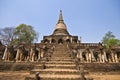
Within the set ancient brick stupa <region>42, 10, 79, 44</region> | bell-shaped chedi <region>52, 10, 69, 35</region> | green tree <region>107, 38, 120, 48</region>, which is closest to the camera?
ancient brick stupa <region>42, 10, 79, 44</region>

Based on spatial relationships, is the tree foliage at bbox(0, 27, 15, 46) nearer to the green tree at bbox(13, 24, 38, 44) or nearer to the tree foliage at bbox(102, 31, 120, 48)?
the green tree at bbox(13, 24, 38, 44)

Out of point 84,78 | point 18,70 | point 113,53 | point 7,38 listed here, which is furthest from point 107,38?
point 84,78

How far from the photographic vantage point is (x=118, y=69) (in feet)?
60.4

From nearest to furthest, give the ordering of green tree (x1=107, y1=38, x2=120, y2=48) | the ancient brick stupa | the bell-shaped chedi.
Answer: the ancient brick stupa < the bell-shaped chedi < green tree (x1=107, y1=38, x2=120, y2=48)

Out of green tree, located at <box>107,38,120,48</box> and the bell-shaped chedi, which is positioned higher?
the bell-shaped chedi

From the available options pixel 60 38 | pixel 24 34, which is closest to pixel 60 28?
pixel 60 38

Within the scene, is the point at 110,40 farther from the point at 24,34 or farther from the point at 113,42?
the point at 24,34

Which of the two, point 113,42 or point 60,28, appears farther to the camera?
point 113,42

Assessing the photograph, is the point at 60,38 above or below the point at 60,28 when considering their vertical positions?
below

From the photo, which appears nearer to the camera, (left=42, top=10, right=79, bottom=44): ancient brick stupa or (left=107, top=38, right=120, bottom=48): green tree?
(left=42, top=10, right=79, bottom=44): ancient brick stupa

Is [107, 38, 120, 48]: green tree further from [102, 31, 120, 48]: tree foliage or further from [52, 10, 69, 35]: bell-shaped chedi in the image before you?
[52, 10, 69, 35]: bell-shaped chedi

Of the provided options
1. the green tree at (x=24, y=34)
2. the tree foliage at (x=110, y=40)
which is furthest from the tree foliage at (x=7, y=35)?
the tree foliage at (x=110, y=40)

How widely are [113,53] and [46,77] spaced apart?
66.7 ft

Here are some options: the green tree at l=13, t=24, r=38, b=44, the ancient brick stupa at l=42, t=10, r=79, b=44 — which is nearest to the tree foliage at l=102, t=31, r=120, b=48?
the ancient brick stupa at l=42, t=10, r=79, b=44
